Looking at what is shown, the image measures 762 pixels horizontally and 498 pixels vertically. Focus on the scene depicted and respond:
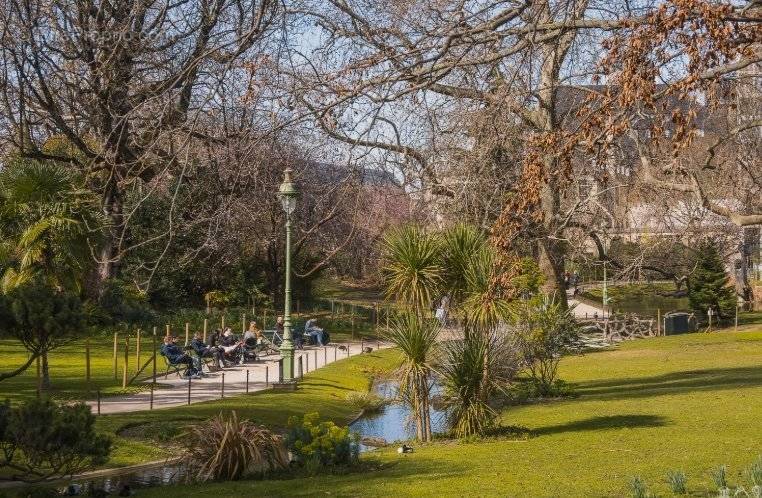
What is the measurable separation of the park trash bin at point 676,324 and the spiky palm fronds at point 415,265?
32.1 m

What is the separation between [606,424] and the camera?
18.1 metres

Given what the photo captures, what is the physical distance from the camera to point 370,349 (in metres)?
38.1

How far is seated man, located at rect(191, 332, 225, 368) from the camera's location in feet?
97.3

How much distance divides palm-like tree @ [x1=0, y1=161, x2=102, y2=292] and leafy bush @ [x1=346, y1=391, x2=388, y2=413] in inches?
270

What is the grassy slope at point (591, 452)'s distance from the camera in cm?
1259

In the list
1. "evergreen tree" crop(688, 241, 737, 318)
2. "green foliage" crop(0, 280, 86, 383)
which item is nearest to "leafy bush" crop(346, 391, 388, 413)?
"green foliage" crop(0, 280, 86, 383)

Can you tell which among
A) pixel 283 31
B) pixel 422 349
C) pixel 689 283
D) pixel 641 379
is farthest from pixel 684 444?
pixel 689 283

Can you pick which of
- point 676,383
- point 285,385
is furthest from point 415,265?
point 676,383

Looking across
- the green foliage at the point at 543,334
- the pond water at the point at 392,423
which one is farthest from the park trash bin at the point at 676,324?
the green foliage at the point at 543,334

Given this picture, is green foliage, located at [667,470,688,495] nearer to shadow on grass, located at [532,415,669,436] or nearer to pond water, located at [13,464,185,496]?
pond water, located at [13,464,185,496]

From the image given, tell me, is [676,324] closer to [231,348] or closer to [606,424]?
[231,348]

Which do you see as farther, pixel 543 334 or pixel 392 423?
pixel 543 334

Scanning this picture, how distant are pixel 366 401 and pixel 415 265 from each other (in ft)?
30.7

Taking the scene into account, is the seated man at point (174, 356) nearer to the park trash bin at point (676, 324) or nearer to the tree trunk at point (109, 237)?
the tree trunk at point (109, 237)
